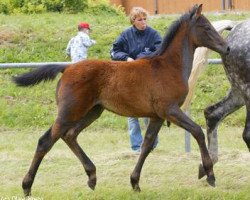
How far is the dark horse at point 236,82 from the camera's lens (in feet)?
28.6

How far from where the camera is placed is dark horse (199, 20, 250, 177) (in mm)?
8711

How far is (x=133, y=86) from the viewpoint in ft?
26.2

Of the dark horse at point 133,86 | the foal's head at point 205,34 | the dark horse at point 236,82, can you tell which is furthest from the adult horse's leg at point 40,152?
the dark horse at point 236,82

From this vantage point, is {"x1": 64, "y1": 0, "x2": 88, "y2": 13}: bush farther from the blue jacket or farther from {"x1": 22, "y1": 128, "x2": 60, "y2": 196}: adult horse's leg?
{"x1": 22, "y1": 128, "x2": 60, "y2": 196}: adult horse's leg

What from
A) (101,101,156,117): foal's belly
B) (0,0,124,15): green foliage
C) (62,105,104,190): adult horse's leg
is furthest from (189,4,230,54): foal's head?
(0,0,124,15): green foliage

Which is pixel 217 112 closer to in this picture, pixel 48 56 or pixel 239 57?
pixel 239 57

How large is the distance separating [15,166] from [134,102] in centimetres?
262

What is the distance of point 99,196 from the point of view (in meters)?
7.89

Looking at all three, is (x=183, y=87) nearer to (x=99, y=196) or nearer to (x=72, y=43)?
(x=99, y=196)

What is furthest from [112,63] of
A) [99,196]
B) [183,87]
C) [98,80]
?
[99,196]

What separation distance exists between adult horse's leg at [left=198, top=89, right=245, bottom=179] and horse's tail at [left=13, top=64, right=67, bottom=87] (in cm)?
206

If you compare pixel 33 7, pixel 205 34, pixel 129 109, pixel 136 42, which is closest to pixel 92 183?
pixel 129 109

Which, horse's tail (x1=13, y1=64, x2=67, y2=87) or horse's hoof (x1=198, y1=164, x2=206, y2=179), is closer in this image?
horse's tail (x1=13, y1=64, x2=67, y2=87)

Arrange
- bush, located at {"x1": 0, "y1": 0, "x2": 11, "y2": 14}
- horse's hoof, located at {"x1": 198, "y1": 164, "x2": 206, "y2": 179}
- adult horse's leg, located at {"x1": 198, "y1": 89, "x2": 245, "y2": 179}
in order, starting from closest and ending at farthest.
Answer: horse's hoof, located at {"x1": 198, "y1": 164, "x2": 206, "y2": 179} → adult horse's leg, located at {"x1": 198, "y1": 89, "x2": 245, "y2": 179} → bush, located at {"x1": 0, "y1": 0, "x2": 11, "y2": 14}
